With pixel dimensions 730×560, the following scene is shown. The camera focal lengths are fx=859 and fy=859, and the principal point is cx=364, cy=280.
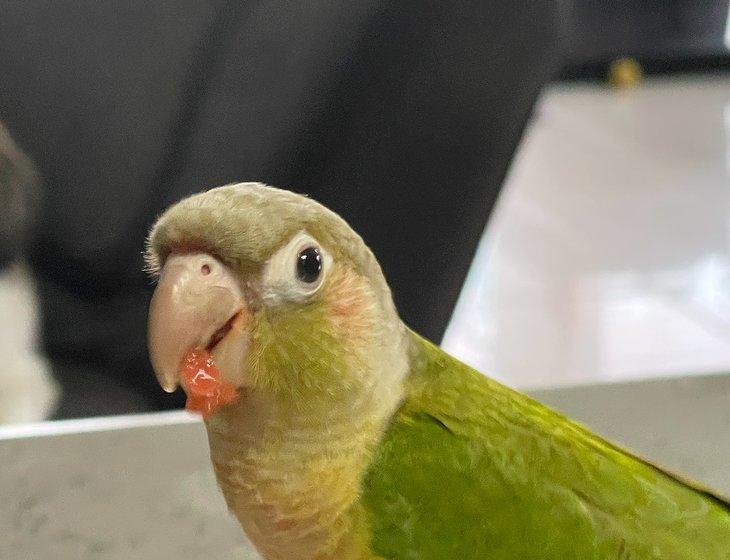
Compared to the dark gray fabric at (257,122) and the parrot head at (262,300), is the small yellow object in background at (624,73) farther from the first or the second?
the parrot head at (262,300)

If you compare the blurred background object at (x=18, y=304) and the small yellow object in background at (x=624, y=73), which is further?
the small yellow object in background at (x=624, y=73)

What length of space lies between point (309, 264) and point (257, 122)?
58 cm

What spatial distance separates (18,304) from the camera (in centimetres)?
93

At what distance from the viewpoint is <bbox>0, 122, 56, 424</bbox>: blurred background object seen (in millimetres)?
898

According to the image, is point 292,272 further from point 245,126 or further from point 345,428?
point 245,126

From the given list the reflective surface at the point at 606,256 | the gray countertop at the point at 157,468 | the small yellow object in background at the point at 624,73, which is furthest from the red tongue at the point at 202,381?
the small yellow object in background at the point at 624,73

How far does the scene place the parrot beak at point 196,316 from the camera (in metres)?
0.35

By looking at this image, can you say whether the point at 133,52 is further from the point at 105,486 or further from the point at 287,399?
the point at 287,399

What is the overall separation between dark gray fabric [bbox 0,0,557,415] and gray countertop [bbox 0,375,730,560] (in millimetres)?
252

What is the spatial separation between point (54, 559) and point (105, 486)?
73 mm

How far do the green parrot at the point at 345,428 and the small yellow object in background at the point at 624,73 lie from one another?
274 centimetres

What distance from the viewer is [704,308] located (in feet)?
5.39

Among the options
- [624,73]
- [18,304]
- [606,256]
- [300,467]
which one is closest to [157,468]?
[300,467]

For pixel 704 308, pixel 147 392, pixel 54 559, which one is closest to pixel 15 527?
pixel 54 559
